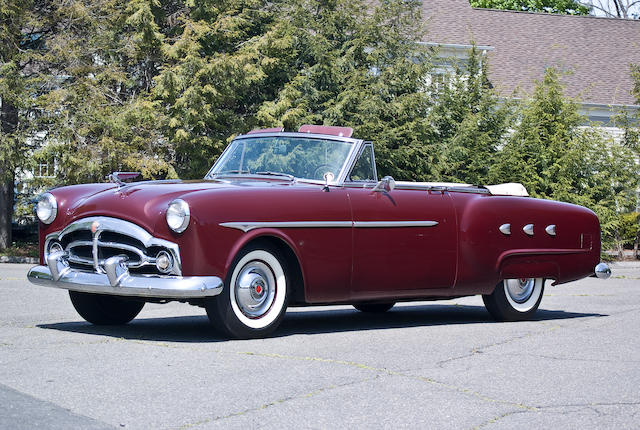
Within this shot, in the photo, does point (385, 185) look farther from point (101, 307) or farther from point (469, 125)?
point (469, 125)

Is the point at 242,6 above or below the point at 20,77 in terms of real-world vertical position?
above

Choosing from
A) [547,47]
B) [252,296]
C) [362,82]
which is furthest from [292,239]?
[547,47]

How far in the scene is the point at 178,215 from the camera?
21.7ft

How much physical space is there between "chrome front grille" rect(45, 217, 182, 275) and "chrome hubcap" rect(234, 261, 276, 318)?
57cm

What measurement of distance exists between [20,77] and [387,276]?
690 inches

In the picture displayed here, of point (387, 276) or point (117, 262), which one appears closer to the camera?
point (117, 262)

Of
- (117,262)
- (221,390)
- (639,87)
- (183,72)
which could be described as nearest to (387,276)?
(117,262)

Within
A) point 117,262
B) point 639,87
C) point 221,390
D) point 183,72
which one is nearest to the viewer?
point 221,390

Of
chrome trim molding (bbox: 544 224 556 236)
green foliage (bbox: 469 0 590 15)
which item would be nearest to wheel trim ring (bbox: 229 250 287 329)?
chrome trim molding (bbox: 544 224 556 236)

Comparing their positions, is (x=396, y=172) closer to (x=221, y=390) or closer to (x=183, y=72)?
(x=183, y=72)

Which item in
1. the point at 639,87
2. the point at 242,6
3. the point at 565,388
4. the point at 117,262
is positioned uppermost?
the point at 242,6

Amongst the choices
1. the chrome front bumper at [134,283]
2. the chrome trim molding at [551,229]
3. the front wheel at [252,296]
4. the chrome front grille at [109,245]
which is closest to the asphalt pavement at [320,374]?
the front wheel at [252,296]

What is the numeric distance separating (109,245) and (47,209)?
965mm

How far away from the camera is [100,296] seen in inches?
307
